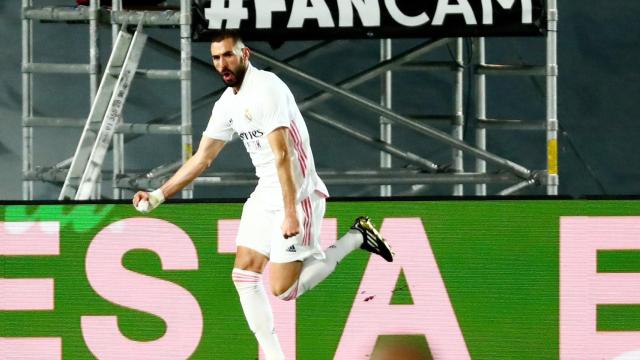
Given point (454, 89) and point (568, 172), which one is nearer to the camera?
point (454, 89)

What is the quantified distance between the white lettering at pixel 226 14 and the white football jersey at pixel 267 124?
162cm

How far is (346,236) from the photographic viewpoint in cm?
1099

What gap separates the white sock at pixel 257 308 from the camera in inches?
425

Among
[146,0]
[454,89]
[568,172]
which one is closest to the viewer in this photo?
[146,0]

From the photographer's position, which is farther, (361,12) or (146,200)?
(361,12)

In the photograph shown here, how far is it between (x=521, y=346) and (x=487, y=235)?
28.9 inches

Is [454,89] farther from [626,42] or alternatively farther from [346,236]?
[346,236]

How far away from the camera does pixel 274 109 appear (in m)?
10.5

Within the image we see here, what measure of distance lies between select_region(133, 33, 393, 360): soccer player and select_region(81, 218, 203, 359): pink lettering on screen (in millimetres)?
477

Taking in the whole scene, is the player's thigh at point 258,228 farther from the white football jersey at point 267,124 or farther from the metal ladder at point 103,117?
the metal ladder at point 103,117

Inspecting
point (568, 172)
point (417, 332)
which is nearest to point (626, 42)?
point (568, 172)

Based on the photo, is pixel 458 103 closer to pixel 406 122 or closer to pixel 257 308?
pixel 406 122

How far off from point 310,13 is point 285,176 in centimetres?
236

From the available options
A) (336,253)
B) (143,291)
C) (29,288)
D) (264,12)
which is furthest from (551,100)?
(29,288)
